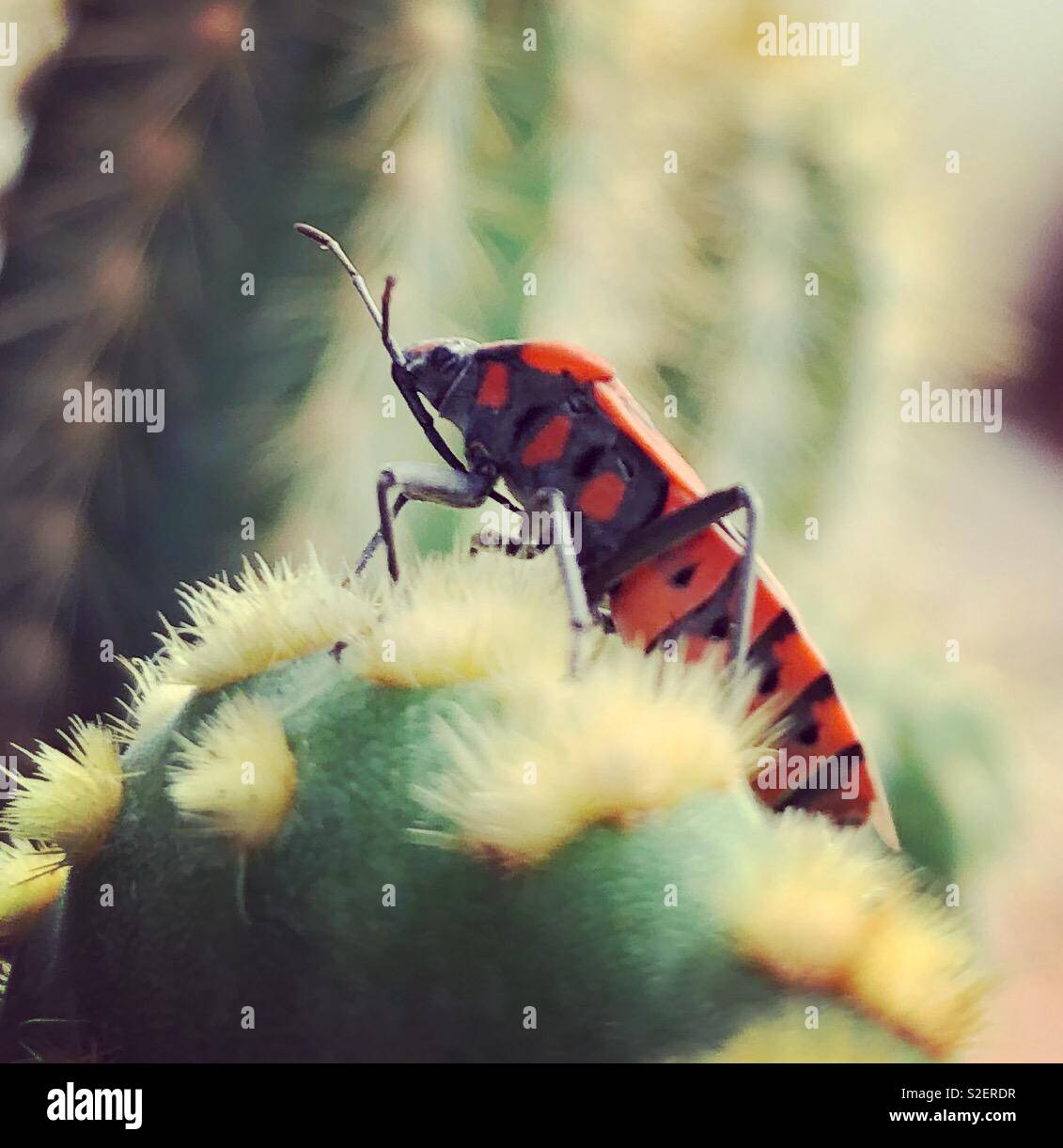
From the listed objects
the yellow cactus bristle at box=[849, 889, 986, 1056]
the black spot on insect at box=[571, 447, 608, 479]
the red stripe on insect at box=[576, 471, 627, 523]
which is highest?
the black spot on insect at box=[571, 447, 608, 479]

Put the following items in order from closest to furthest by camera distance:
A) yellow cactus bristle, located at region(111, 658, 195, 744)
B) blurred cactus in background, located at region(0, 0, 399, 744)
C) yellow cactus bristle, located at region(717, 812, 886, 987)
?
1. yellow cactus bristle, located at region(717, 812, 886, 987)
2. yellow cactus bristle, located at region(111, 658, 195, 744)
3. blurred cactus in background, located at region(0, 0, 399, 744)

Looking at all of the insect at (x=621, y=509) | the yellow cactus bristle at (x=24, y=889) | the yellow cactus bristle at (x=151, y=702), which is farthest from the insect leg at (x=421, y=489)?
the yellow cactus bristle at (x=24, y=889)

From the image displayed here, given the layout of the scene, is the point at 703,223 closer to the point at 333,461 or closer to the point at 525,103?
the point at 525,103

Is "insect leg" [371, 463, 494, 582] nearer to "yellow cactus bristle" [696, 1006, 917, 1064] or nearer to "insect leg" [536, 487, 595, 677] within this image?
"insect leg" [536, 487, 595, 677]

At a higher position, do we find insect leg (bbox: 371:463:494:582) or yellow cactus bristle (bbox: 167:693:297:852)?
insect leg (bbox: 371:463:494:582)

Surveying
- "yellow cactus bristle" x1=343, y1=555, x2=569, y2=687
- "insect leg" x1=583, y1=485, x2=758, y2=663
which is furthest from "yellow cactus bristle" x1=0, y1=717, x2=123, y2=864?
"insect leg" x1=583, y1=485, x2=758, y2=663
